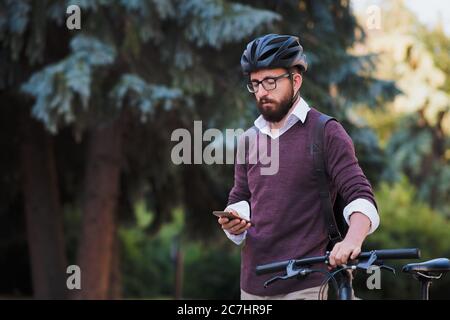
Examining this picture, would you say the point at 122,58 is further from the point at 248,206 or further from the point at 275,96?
the point at 275,96

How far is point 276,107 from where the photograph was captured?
3.41 metres

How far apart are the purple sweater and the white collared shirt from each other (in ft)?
0.09

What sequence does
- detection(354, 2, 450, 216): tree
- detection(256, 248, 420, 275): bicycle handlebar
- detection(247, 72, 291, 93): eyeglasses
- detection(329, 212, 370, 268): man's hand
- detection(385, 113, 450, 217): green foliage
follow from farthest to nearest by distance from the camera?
detection(385, 113, 450, 217): green foliage, detection(354, 2, 450, 216): tree, detection(247, 72, 291, 93): eyeglasses, detection(329, 212, 370, 268): man's hand, detection(256, 248, 420, 275): bicycle handlebar

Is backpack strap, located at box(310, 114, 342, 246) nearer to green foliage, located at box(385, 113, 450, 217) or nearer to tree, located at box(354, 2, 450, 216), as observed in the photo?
tree, located at box(354, 2, 450, 216)

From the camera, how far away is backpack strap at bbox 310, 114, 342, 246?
3.29m

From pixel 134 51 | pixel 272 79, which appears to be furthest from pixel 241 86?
pixel 272 79

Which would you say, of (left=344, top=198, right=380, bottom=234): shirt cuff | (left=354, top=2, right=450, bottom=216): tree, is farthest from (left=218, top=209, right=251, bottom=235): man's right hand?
(left=354, top=2, right=450, bottom=216): tree

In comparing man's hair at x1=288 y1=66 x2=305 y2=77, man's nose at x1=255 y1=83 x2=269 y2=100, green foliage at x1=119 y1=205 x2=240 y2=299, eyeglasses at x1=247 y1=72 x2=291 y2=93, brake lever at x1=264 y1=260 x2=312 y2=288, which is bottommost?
green foliage at x1=119 y1=205 x2=240 y2=299

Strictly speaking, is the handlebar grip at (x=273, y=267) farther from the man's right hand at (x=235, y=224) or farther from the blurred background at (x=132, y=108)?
the blurred background at (x=132, y=108)

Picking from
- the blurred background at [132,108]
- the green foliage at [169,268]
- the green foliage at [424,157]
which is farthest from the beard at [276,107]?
the green foliage at [424,157]

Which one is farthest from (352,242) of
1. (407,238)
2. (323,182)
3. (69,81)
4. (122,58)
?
(407,238)

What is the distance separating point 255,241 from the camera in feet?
11.2

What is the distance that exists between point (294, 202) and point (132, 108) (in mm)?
5751
